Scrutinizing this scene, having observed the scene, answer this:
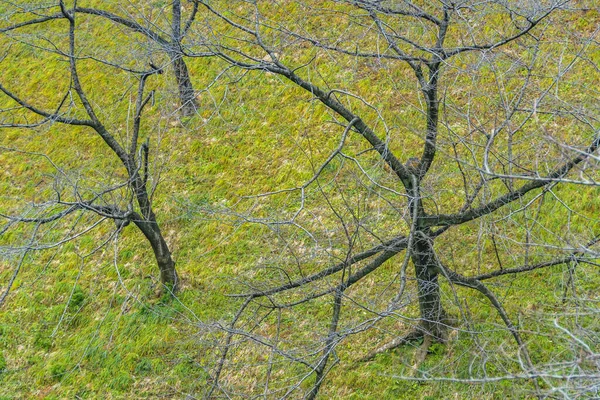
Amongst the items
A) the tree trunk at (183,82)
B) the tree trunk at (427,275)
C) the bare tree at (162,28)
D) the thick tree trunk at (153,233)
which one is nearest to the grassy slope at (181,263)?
the tree trunk at (183,82)

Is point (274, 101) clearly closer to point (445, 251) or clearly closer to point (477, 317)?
point (445, 251)

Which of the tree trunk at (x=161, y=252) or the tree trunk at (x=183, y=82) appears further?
the tree trunk at (x=183, y=82)

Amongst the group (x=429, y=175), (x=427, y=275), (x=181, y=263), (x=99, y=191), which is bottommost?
(x=427, y=275)

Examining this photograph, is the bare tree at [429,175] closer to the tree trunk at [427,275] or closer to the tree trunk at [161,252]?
the tree trunk at [427,275]

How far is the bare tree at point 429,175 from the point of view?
19.9 ft

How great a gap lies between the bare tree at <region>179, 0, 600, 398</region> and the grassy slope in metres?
0.21

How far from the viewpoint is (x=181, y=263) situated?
33.1ft

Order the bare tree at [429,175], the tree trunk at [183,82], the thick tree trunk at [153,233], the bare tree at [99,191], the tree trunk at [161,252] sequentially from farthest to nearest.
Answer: the tree trunk at [183,82] → the tree trunk at [161,252] → the thick tree trunk at [153,233] → the bare tree at [99,191] → the bare tree at [429,175]

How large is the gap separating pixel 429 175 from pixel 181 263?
4.16m

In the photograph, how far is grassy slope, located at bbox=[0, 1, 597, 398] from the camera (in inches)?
322

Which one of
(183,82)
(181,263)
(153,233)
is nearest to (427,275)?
(153,233)

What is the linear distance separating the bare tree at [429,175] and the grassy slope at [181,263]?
21cm

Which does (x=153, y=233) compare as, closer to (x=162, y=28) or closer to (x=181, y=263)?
(x=181, y=263)

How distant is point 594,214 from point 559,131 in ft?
4.10
